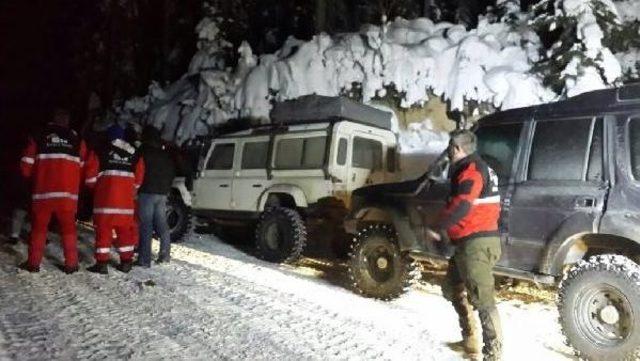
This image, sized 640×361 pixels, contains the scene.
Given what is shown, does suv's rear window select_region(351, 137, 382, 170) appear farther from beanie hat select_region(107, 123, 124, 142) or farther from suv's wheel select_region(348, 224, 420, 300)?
beanie hat select_region(107, 123, 124, 142)

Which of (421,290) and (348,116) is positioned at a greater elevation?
→ (348,116)

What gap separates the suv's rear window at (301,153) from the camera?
27.0ft

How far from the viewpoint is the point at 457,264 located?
13.8ft

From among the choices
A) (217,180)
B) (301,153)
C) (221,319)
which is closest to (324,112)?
(301,153)

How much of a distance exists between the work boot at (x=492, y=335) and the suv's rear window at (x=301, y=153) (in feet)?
14.4

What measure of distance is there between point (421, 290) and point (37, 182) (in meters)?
4.58

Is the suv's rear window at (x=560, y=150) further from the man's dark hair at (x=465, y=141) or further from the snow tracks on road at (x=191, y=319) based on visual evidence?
the snow tracks on road at (x=191, y=319)

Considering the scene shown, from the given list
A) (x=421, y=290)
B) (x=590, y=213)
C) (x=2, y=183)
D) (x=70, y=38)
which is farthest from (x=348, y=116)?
(x=70, y=38)

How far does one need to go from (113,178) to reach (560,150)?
185 inches

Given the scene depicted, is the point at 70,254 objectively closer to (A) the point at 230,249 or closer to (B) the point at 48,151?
(B) the point at 48,151

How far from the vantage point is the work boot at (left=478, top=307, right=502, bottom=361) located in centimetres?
398

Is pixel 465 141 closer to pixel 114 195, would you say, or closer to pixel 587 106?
pixel 587 106

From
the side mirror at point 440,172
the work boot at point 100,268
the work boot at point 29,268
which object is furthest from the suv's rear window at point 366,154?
the work boot at point 29,268

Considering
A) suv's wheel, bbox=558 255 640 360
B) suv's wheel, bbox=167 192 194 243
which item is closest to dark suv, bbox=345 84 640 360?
suv's wheel, bbox=558 255 640 360
